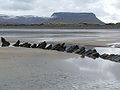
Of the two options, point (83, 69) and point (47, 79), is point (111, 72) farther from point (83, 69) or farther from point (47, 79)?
point (47, 79)

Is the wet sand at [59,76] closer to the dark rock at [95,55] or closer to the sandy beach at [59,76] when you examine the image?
the sandy beach at [59,76]

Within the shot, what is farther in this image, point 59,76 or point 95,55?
point 95,55

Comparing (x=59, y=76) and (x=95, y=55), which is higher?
(x=95, y=55)

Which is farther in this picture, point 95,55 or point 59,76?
point 95,55

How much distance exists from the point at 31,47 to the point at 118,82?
2224 cm

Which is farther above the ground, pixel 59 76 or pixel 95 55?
pixel 95 55

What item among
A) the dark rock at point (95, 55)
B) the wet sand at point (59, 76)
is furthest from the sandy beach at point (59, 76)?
the dark rock at point (95, 55)

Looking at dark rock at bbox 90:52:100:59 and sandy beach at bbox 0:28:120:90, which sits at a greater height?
dark rock at bbox 90:52:100:59

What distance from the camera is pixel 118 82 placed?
1585 centimetres

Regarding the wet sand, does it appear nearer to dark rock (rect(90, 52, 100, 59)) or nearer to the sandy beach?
the sandy beach

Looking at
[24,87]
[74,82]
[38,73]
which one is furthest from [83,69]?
[24,87]

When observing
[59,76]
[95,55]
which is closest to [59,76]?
[59,76]

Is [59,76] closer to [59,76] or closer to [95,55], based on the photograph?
[59,76]

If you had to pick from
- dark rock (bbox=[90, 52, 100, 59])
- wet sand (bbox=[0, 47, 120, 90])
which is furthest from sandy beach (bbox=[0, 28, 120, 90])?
dark rock (bbox=[90, 52, 100, 59])
